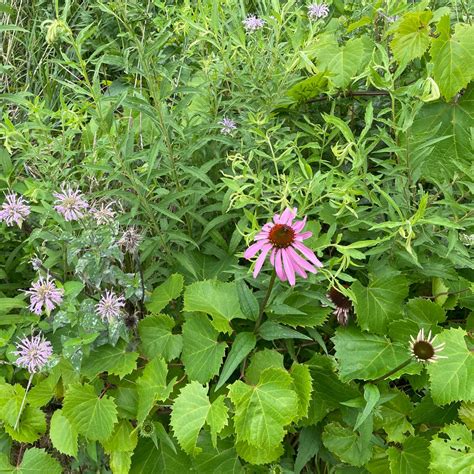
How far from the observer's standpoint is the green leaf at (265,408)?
110cm

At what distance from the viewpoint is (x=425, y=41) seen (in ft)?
4.43

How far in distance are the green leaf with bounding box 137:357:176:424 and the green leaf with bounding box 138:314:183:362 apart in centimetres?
4

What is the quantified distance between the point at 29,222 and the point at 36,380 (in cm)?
37

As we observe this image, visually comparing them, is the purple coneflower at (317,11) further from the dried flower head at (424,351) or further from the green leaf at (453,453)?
the green leaf at (453,453)

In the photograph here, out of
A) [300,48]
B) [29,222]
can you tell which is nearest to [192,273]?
[29,222]

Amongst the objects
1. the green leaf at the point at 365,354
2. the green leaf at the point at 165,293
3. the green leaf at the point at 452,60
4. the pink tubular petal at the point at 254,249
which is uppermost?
Answer: the green leaf at the point at 452,60

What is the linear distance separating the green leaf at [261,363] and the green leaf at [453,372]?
306 mm

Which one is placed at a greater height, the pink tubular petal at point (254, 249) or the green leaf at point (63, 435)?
the pink tubular petal at point (254, 249)

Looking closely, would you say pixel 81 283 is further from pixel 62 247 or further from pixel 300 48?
pixel 300 48

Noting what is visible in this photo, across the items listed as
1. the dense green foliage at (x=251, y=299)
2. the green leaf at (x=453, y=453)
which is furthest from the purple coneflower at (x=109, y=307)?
the green leaf at (x=453, y=453)

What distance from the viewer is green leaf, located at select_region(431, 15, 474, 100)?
4.39 ft

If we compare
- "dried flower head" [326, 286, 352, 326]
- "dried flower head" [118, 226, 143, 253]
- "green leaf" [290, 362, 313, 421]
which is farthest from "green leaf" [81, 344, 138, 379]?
"dried flower head" [326, 286, 352, 326]

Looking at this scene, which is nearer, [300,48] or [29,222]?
[29,222]

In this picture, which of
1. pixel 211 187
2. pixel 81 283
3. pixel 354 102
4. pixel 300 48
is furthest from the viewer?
pixel 354 102
